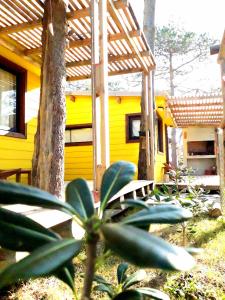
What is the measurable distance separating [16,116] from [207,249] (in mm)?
4877

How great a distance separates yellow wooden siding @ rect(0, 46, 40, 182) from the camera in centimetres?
592

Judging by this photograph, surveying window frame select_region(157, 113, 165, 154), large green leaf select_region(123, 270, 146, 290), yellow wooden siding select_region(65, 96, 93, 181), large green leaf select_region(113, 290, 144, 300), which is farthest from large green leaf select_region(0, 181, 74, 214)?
window frame select_region(157, 113, 165, 154)

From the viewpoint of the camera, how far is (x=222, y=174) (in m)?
5.01

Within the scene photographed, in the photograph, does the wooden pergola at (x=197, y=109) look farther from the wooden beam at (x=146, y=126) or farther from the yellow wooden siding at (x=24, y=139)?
the yellow wooden siding at (x=24, y=139)

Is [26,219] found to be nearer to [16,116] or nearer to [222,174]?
[222,174]

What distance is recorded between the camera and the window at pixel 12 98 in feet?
19.9

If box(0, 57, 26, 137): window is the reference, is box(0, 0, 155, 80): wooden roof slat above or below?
above

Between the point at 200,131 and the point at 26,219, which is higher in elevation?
the point at 200,131

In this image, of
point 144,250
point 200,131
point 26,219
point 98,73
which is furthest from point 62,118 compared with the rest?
point 200,131

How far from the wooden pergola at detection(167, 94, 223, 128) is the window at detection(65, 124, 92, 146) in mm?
→ 3034

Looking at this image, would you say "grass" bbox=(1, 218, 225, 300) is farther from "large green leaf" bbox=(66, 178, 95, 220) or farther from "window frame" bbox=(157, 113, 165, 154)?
"window frame" bbox=(157, 113, 165, 154)

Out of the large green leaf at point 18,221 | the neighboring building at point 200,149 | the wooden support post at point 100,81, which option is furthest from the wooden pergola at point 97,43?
the neighboring building at point 200,149

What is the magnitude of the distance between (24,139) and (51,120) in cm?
363

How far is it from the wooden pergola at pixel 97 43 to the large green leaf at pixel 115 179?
260 centimetres
